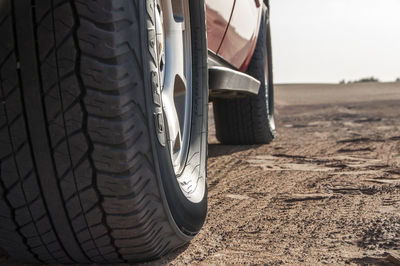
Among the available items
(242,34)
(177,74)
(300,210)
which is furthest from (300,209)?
(242,34)

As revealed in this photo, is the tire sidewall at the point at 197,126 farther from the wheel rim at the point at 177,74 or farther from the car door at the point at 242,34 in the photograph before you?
the car door at the point at 242,34

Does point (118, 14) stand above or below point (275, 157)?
above

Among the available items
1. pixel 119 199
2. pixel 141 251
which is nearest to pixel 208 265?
pixel 141 251

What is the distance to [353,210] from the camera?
2.33 m

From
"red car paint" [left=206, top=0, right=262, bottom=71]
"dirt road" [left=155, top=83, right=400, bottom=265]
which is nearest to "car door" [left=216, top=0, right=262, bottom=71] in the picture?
"red car paint" [left=206, top=0, right=262, bottom=71]

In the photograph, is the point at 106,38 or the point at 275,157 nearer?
the point at 106,38

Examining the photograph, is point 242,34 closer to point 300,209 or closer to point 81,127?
point 300,209

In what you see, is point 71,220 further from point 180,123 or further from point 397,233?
point 397,233

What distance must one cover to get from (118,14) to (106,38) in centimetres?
8

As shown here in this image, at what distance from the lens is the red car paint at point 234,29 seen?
9.79 feet

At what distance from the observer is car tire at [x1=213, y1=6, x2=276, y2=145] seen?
4645 mm

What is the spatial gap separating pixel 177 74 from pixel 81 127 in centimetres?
90

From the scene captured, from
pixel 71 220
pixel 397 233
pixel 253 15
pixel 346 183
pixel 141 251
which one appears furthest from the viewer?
pixel 253 15

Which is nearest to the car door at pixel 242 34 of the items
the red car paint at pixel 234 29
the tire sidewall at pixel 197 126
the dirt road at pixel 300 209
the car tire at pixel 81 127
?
the red car paint at pixel 234 29
